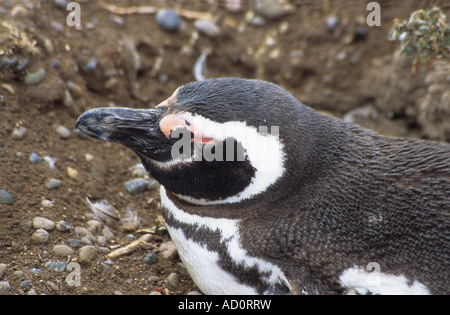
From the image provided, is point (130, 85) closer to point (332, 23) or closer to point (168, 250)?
point (168, 250)

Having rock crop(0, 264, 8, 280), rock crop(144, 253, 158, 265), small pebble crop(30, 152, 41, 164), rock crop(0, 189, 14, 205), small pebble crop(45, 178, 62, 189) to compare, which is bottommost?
rock crop(144, 253, 158, 265)

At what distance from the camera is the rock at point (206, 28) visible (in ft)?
13.2

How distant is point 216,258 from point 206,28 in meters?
2.30

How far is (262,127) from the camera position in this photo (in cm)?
206

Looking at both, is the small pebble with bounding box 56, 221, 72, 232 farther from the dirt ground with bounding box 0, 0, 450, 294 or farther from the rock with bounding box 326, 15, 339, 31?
the rock with bounding box 326, 15, 339, 31

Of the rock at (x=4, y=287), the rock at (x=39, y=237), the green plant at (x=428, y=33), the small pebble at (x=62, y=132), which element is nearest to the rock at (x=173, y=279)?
the rock at (x=39, y=237)

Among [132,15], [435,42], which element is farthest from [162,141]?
[132,15]

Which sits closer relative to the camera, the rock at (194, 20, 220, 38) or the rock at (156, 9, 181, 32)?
the rock at (156, 9, 181, 32)

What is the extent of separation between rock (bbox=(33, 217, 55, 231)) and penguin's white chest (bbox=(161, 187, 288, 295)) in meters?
0.55

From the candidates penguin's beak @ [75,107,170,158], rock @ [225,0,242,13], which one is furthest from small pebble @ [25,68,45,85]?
rock @ [225,0,242,13]

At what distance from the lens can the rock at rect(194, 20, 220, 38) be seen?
4.02m

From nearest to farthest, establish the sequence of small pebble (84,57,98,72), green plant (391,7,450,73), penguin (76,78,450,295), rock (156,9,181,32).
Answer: penguin (76,78,450,295) → green plant (391,7,450,73) → small pebble (84,57,98,72) → rock (156,9,181,32)

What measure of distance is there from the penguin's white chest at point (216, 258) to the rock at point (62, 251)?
46cm

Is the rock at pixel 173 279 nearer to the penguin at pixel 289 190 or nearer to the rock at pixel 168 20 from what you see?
the penguin at pixel 289 190
